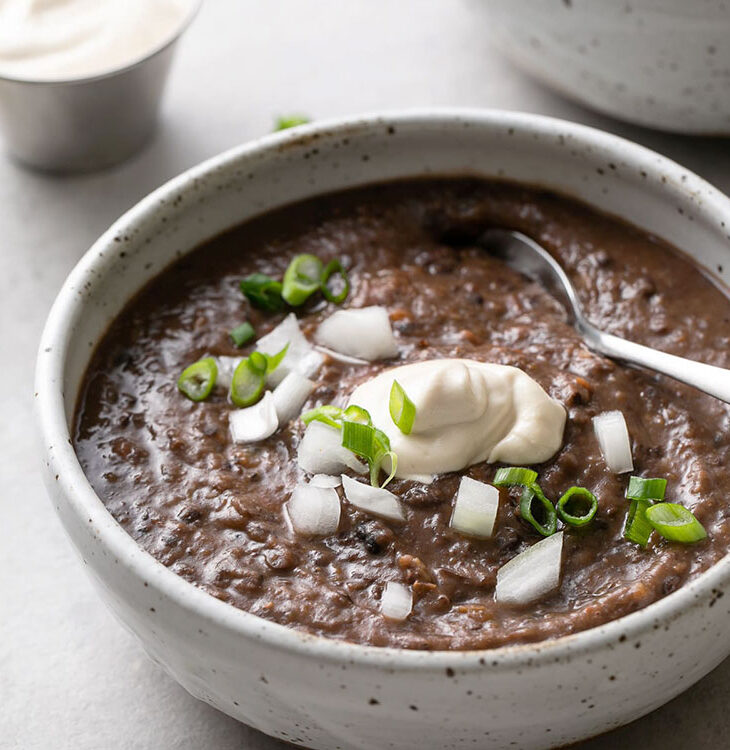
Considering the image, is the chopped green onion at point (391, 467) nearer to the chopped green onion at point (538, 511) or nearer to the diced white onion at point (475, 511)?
the diced white onion at point (475, 511)

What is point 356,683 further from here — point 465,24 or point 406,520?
point 465,24

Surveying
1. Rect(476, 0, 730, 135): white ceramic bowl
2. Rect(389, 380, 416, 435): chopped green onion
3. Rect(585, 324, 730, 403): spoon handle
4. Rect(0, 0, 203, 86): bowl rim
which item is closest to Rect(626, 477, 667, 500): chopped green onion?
Rect(585, 324, 730, 403): spoon handle

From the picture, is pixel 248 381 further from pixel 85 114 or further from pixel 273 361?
pixel 85 114

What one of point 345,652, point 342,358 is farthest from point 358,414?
point 345,652

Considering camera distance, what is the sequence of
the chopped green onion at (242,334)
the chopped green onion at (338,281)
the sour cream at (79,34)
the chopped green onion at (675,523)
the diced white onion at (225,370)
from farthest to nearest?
1. the sour cream at (79,34)
2. the chopped green onion at (338,281)
3. the chopped green onion at (242,334)
4. the diced white onion at (225,370)
5. the chopped green onion at (675,523)

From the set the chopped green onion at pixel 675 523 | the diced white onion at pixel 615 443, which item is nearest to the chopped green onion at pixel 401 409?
the diced white onion at pixel 615 443

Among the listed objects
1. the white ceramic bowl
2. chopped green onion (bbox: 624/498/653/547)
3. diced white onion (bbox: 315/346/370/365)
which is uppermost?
the white ceramic bowl

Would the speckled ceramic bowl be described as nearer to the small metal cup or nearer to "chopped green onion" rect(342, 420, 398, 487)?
"chopped green onion" rect(342, 420, 398, 487)
